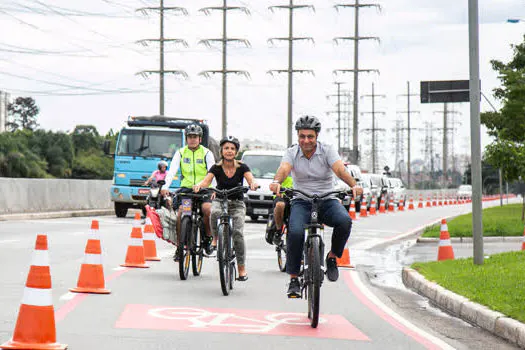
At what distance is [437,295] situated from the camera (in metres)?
11.5

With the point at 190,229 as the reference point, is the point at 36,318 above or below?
below

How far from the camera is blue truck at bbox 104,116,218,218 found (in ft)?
100

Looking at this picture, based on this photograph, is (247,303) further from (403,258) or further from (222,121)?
(222,121)

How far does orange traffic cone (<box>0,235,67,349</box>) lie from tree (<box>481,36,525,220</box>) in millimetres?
24698

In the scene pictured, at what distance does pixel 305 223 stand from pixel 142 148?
864 inches

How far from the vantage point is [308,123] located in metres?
9.41

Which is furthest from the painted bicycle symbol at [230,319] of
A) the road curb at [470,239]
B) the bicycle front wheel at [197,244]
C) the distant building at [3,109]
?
the distant building at [3,109]

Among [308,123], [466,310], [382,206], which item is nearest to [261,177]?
[382,206]

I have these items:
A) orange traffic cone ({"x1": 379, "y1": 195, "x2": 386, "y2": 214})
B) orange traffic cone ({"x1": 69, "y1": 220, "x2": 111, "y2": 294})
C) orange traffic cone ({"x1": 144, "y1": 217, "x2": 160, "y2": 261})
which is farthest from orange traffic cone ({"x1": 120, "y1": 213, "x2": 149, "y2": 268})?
orange traffic cone ({"x1": 379, "y1": 195, "x2": 386, "y2": 214})

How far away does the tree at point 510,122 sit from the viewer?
3259 centimetres

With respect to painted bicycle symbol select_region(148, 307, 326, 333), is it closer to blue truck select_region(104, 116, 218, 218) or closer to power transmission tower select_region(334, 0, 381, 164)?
blue truck select_region(104, 116, 218, 218)

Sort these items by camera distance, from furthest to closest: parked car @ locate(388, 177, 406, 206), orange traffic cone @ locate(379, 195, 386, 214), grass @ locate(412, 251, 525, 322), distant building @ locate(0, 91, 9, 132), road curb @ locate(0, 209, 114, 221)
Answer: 1. distant building @ locate(0, 91, 9, 132)
2. parked car @ locate(388, 177, 406, 206)
3. orange traffic cone @ locate(379, 195, 386, 214)
4. road curb @ locate(0, 209, 114, 221)
5. grass @ locate(412, 251, 525, 322)

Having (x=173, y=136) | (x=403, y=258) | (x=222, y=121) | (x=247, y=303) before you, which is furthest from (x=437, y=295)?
(x=222, y=121)

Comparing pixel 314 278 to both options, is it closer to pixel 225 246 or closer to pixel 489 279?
pixel 225 246
